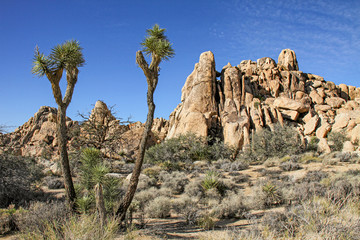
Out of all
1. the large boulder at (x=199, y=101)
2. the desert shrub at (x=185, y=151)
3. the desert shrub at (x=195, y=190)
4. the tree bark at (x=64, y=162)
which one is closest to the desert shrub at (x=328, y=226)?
the tree bark at (x=64, y=162)

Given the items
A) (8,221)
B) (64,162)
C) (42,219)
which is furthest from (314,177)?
(8,221)

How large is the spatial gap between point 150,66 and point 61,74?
8.91ft

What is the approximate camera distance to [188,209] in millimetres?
8258

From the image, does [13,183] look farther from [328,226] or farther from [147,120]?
[328,226]

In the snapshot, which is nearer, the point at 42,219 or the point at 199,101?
the point at 42,219

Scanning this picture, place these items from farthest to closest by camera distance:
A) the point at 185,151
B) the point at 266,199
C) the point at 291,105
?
the point at 291,105
the point at 185,151
the point at 266,199

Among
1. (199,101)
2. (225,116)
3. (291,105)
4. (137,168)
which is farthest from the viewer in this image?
(291,105)

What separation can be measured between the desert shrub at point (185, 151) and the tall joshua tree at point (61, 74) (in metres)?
15.6

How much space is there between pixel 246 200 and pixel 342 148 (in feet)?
61.4

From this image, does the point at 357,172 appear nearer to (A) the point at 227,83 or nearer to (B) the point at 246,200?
(B) the point at 246,200

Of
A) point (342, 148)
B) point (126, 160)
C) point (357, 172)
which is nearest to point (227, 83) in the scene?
point (342, 148)

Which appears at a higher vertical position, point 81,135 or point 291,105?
point 291,105

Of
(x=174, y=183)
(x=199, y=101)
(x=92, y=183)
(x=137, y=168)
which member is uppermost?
(x=199, y=101)

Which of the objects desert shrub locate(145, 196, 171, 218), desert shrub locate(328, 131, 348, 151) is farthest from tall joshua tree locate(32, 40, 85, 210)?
desert shrub locate(328, 131, 348, 151)
